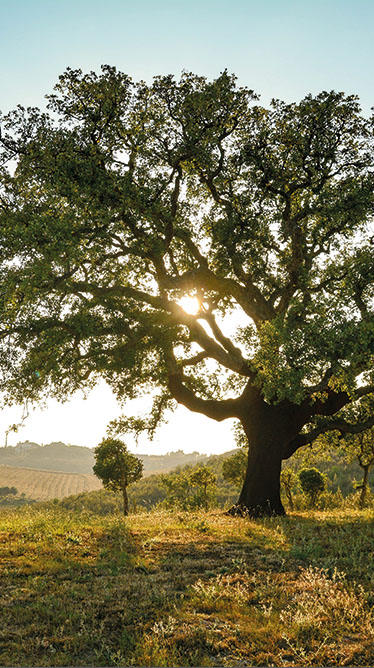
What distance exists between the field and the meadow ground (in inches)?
3632

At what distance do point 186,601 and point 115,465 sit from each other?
27.6 meters

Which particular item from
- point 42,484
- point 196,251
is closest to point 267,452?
point 196,251

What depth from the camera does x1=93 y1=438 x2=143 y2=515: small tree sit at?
1308 inches

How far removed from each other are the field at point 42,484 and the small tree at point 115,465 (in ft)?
223

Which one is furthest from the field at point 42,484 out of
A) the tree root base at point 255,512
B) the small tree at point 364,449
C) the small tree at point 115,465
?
the tree root base at point 255,512

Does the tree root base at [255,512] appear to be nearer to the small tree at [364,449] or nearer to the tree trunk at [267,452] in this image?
the tree trunk at [267,452]

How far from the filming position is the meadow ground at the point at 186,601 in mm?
5109

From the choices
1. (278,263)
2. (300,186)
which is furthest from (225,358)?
(300,186)

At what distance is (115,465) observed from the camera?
1309 inches

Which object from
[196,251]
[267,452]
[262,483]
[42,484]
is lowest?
[42,484]

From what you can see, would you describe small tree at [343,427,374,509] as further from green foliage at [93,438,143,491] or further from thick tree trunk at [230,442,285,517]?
green foliage at [93,438,143,491]

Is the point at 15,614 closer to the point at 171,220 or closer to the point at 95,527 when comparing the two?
the point at 95,527

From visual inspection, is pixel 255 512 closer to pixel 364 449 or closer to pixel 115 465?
pixel 364 449

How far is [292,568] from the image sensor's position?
28.3 feet
